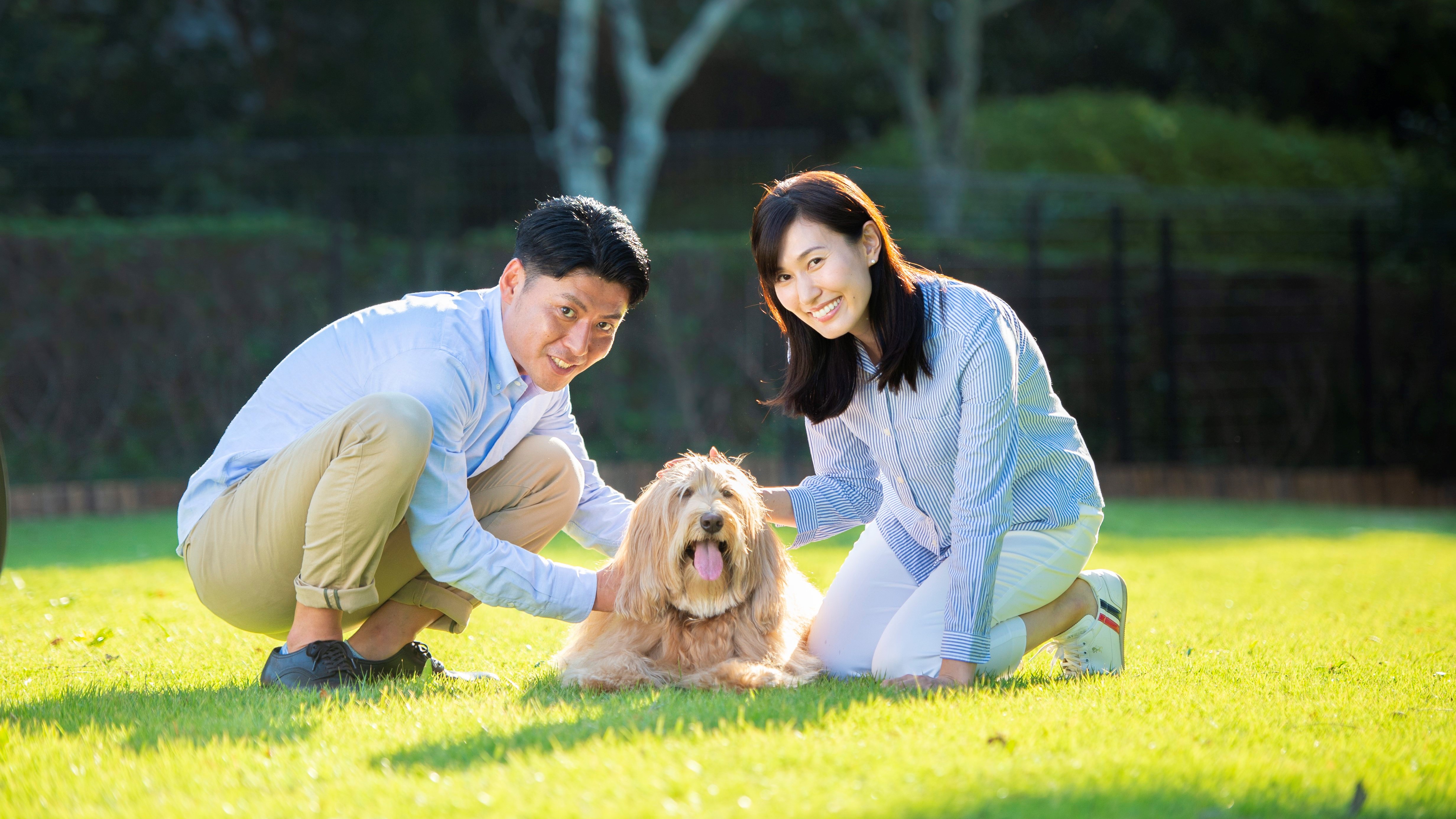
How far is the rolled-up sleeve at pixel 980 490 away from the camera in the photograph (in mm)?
3146

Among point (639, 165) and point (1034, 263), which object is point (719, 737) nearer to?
point (1034, 263)

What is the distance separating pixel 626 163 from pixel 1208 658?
25.6 ft

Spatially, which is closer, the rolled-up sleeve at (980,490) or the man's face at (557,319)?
the rolled-up sleeve at (980,490)

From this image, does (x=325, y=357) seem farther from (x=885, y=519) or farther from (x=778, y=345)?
(x=778, y=345)

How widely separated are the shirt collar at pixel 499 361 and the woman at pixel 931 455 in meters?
0.75

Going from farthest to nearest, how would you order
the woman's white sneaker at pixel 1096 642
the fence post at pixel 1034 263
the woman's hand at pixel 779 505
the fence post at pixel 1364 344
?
the fence post at pixel 1364 344 → the fence post at pixel 1034 263 → the woman's hand at pixel 779 505 → the woman's white sneaker at pixel 1096 642

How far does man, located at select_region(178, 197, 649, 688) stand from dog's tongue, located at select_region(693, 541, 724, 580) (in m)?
0.31

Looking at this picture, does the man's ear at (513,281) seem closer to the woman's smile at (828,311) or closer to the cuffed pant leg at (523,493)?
the cuffed pant leg at (523,493)

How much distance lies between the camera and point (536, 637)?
4.31 m

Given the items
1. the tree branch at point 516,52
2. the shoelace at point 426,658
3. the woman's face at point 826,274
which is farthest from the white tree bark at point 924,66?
the shoelace at point 426,658

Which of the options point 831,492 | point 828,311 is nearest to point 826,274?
point 828,311

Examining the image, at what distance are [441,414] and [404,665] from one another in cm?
78

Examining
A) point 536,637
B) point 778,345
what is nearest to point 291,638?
point 536,637

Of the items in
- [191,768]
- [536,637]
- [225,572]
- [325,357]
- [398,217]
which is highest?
[398,217]
